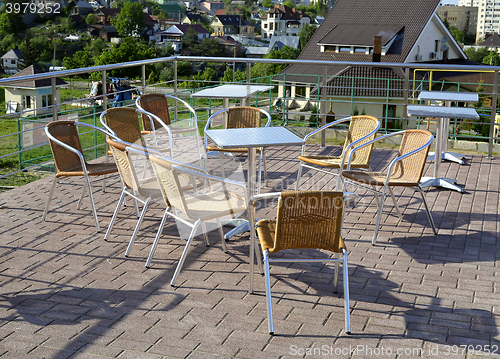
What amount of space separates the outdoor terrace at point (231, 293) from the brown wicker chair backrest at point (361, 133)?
1.60 ft

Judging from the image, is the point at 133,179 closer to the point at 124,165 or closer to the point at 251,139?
the point at 124,165

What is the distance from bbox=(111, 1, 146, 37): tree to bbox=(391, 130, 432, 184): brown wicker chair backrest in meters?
84.8

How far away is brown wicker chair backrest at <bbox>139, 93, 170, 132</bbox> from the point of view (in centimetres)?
602

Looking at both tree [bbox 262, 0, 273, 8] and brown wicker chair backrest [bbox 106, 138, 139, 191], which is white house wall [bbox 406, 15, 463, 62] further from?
tree [bbox 262, 0, 273, 8]

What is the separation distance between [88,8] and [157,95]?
97.9 metres

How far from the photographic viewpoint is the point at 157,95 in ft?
20.3

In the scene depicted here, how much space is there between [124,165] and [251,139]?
947 mm

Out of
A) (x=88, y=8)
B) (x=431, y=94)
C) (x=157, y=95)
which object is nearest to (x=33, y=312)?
(x=157, y=95)

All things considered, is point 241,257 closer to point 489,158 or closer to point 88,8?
point 489,158

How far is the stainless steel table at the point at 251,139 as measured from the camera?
374 cm

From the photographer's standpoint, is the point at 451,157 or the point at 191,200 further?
the point at 451,157

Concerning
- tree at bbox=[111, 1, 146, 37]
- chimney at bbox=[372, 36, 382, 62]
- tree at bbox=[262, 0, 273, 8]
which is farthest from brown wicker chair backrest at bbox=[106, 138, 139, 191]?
tree at bbox=[262, 0, 273, 8]

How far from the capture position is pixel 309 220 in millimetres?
3041

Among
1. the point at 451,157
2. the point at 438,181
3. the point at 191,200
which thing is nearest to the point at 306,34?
the point at 451,157
